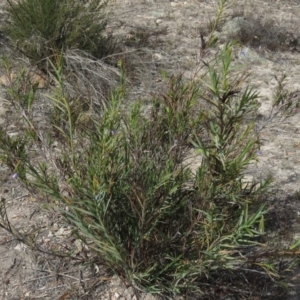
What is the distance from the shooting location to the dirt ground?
290cm

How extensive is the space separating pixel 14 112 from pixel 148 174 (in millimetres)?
2086

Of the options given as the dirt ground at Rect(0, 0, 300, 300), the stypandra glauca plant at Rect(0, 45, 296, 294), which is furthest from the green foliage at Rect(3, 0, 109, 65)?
the stypandra glauca plant at Rect(0, 45, 296, 294)

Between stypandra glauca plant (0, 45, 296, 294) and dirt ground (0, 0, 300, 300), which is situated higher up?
stypandra glauca plant (0, 45, 296, 294)

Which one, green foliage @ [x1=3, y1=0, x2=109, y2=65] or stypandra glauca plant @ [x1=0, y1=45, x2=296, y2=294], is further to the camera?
green foliage @ [x1=3, y1=0, x2=109, y2=65]

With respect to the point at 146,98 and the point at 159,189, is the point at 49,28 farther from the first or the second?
the point at 159,189

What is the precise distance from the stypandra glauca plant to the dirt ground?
0.77 ft

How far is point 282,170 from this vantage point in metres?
3.94

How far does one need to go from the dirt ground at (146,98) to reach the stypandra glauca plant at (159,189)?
0.23 meters

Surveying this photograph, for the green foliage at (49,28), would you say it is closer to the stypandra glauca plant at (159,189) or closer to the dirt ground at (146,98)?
the dirt ground at (146,98)

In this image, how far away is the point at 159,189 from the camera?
98.5 inches

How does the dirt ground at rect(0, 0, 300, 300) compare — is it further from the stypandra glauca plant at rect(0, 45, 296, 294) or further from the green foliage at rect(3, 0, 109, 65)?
the green foliage at rect(3, 0, 109, 65)

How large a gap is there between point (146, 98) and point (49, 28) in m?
0.99

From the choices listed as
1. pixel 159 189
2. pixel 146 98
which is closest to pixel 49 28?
pixel 146 98

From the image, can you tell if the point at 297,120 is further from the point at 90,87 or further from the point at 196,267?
the point at 196,267
